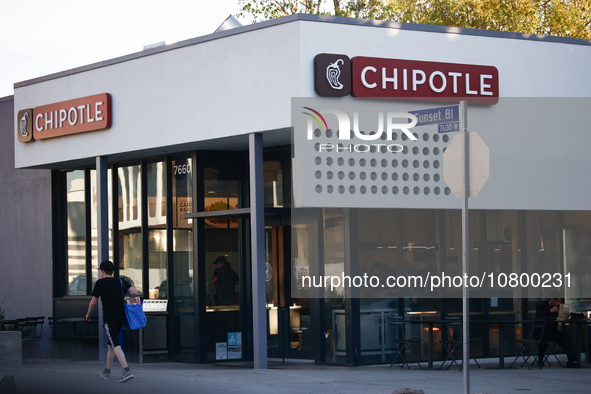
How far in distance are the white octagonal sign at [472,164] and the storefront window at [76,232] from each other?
1077 centimetres

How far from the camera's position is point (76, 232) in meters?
17.4

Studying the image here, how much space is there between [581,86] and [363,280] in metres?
5.27

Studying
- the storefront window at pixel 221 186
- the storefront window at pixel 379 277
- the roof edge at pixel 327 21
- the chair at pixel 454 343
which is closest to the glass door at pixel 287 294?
the storefront window at pixel 221 186

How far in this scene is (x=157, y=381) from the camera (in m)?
11.0

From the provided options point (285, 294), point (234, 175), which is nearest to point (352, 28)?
point (234, 175)

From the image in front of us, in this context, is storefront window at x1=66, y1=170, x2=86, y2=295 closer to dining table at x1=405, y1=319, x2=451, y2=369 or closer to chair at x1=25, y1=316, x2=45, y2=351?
chair at x1=25, y1=316, x2=45, y2=351

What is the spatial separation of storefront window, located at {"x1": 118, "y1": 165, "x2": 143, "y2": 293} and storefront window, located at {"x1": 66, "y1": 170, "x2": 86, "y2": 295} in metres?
1.49

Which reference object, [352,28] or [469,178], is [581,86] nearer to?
[352,28]

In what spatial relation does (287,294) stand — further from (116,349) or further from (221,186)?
(116,349)

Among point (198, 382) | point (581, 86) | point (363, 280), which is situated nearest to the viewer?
point (198, 382)

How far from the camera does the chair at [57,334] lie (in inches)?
640

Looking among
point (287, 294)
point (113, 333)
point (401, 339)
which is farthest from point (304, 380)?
point (287, 294)

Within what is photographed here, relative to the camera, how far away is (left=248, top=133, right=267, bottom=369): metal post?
12.4m

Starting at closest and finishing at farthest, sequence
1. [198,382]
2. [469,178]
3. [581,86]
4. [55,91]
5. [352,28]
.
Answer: [469,178] < [198,382] < [352,28] < [581,86] < [55,91]
